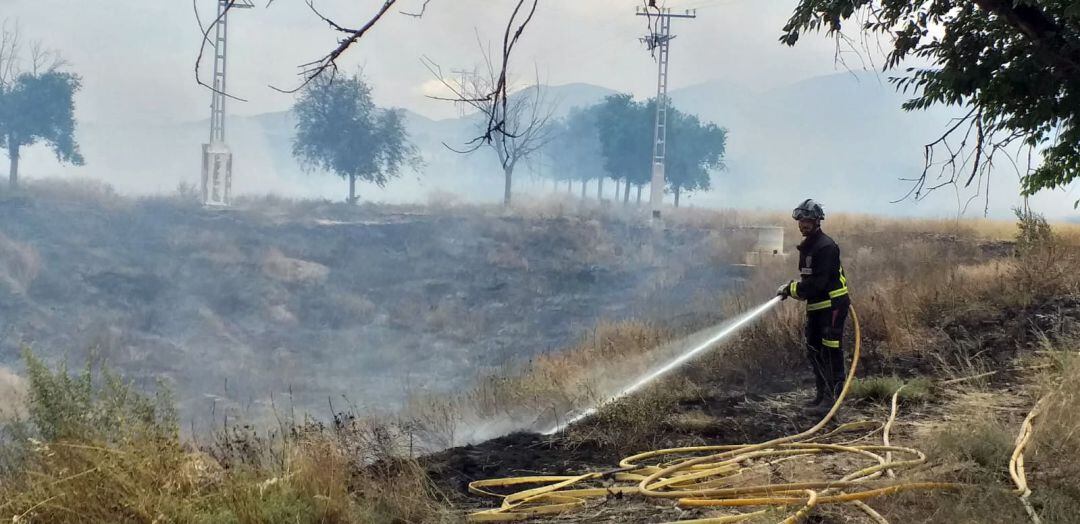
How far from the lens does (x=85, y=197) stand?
132ft

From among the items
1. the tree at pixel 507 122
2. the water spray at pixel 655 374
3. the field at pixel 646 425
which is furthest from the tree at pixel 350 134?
the water spray at pixel 655 374

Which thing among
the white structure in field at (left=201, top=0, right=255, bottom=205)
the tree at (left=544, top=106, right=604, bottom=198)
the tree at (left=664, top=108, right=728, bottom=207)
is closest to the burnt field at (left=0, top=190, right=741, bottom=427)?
the white structure in field at (left=201, top=0, right=255, bottom=205)

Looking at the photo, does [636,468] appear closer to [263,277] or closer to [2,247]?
[263,277]

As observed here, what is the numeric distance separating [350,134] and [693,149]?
1017 inches

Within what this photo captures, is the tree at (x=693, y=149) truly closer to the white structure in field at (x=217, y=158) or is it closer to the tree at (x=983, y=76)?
the white structure in field at (x=217, y=158)

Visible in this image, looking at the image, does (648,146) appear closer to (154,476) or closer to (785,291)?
(785,291)

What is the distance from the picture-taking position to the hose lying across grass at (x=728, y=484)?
4359mm

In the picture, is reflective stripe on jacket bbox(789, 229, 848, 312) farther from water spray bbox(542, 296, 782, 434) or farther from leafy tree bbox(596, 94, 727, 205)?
leafy tree bbox(596, 94, 727, 205)

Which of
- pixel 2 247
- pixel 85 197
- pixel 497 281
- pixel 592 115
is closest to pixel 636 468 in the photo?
pixel 497 281

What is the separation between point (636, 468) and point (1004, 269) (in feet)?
33.4

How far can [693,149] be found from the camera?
204ft

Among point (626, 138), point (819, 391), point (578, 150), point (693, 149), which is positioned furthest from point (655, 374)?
point (578, 150)

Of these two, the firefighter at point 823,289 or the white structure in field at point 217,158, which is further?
the white structure in field at point 217,158

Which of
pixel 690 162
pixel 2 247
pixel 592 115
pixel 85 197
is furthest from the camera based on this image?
pixel 592 115
